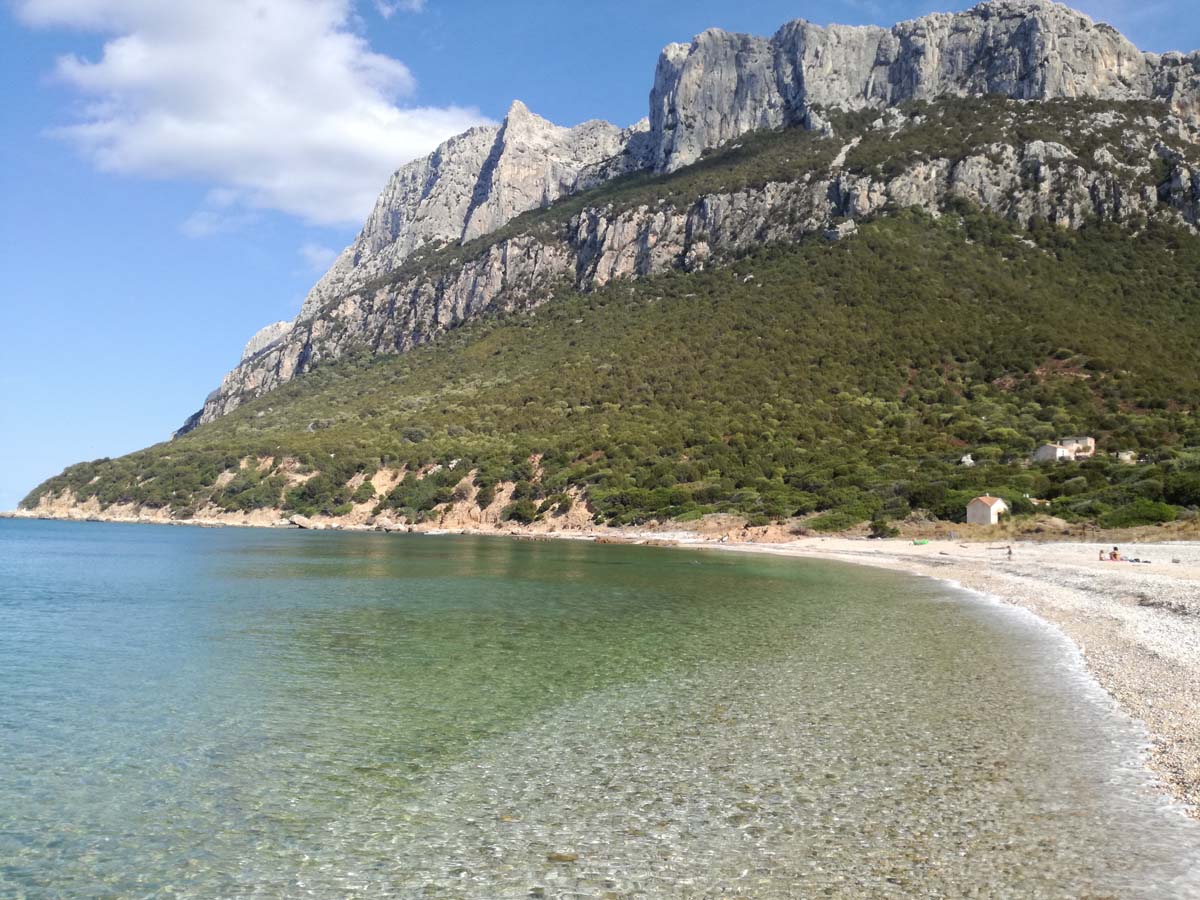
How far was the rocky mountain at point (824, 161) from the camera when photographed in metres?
103

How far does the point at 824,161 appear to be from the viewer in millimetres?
113812

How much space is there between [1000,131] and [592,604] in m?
109

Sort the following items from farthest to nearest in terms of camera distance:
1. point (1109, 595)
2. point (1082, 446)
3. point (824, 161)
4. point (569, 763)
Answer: point (824, 161)
point (1082, 446)
point (1109, 595)
point (569, 763)

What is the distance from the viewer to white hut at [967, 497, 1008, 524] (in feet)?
182

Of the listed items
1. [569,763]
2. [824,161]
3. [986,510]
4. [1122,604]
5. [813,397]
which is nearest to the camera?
[569,763]

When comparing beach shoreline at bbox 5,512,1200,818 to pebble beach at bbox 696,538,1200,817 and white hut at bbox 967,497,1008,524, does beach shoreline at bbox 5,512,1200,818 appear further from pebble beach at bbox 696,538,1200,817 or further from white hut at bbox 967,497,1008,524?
white hut at bbox 967,497,1008,524

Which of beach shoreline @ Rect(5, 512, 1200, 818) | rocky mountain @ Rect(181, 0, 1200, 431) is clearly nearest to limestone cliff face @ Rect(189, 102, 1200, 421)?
rocky mountain @ Rect(181, 0, 1200, 431)

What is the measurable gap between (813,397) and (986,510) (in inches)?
1237

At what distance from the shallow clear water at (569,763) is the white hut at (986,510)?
3550 cm

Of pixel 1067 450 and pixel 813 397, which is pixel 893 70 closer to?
pixel 813 397

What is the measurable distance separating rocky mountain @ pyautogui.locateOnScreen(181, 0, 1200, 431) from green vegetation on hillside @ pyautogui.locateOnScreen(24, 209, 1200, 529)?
6107mm

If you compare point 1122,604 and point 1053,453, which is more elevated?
point 1053,453

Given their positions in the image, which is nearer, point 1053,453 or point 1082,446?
point 1053,453

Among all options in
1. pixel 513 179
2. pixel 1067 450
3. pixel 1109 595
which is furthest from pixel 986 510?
pixel 513 179
